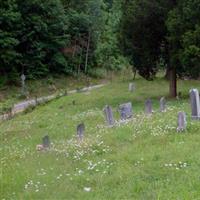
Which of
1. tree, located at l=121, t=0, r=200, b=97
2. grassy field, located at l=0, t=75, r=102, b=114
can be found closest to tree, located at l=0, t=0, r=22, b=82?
grassy field, located at l=0, t=75, r=102, b=114

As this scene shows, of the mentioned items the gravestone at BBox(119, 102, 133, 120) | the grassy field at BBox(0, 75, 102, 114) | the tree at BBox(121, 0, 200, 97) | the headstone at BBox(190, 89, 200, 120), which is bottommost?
the grassy field at BBox(0, 75, 102, 114)

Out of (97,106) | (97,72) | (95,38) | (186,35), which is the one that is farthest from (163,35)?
(95,38)

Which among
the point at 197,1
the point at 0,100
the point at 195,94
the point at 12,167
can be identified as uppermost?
the point at 197,1

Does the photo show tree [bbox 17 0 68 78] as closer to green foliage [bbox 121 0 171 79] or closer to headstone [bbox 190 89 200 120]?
green foliage [bbox 121 0 171 79]

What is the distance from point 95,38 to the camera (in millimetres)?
71500

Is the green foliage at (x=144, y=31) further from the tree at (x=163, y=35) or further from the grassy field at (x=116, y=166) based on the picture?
the grassy field at (x=116, y=166)

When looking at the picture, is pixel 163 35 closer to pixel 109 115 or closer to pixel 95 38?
pixel 109 115

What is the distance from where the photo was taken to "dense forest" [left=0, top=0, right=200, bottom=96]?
97.7ft

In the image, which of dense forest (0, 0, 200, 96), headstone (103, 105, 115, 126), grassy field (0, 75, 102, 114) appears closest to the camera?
headstone (103, 105, 115, 126)

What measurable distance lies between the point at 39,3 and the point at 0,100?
16418 mm

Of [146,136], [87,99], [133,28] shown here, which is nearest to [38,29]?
[87,99]

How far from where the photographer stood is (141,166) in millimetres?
11102

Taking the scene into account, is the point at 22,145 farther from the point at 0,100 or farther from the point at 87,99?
the point at 0,100

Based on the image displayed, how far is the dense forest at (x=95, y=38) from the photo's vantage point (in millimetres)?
29781
